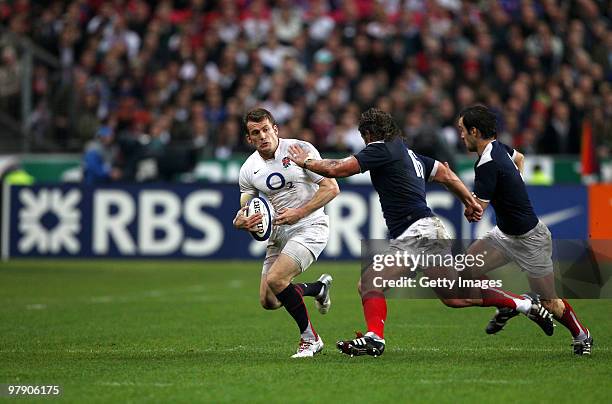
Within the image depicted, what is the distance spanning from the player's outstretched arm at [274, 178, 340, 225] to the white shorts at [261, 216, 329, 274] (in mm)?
274

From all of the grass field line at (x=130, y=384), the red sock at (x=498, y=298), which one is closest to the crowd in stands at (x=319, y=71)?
the red sock at (x=498, y=298)

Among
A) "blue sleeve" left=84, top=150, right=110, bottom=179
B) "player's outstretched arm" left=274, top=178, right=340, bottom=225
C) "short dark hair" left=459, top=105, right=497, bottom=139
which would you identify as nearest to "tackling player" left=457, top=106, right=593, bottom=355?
"short dark hair" left=459, top=105, right=497, bottom=139

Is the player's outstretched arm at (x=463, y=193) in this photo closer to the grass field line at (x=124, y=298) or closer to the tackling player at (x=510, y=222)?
the tackling player at (x=510, y=222)

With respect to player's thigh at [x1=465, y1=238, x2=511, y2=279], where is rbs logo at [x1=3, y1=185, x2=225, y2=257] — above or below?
below

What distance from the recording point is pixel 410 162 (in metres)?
9.95

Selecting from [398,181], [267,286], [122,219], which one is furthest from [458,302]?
[122,219]

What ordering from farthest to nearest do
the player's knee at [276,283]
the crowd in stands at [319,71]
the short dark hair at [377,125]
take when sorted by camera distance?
the crowd in stands at [319,71] < the player's knee at [276,283] < the short dark hair at [377,125]

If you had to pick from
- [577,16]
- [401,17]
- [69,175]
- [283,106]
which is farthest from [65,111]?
[577,16]

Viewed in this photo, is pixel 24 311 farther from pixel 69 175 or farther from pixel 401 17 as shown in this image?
pixel 401 17

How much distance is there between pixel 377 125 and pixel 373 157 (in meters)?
0.28

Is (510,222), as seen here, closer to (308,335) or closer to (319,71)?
(308,335)

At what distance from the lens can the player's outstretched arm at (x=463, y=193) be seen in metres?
9.58

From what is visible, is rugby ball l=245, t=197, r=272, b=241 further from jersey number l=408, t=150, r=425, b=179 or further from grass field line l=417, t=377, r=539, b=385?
grass field line l=417, t=377, r=539, b=385

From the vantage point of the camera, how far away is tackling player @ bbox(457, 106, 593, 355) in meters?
9.82
